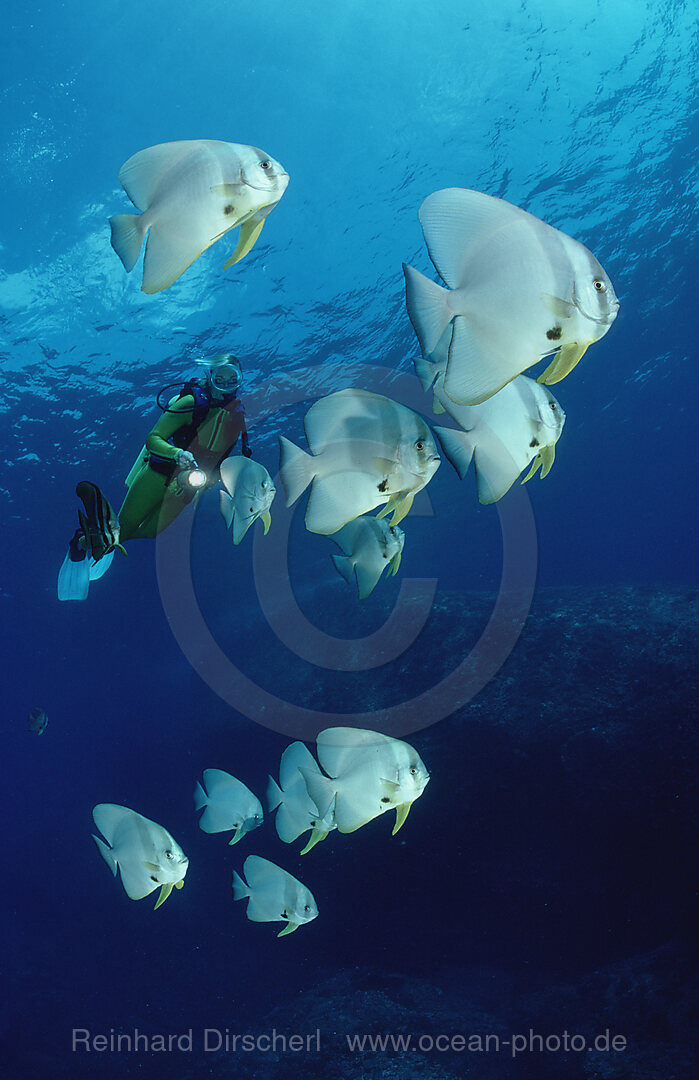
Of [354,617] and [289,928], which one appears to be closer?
[289,928]

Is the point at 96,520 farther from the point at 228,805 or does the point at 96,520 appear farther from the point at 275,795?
the point at 228,805

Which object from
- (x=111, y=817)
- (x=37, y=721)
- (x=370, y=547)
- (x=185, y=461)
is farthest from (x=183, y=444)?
(x=37, y=721)

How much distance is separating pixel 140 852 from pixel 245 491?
2925mm

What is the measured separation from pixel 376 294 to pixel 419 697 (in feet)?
45.8

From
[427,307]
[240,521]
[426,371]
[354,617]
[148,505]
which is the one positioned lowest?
[427,307]

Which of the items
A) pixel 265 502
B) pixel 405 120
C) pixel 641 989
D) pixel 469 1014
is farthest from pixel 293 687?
pixel 405 120

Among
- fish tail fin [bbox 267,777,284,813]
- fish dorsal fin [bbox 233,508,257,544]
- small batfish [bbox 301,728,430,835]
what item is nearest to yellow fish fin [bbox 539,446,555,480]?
small batfish [bbox 301,728,430,835]

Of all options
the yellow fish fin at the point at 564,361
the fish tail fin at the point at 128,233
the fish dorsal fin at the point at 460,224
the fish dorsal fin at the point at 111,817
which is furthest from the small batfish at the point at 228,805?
the fish dorsal fin at the point at 460,224

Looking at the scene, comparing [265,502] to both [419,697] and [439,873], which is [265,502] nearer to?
[419,697]

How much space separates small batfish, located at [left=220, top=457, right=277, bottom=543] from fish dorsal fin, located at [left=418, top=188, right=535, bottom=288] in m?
2.85

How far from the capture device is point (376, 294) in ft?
61.7

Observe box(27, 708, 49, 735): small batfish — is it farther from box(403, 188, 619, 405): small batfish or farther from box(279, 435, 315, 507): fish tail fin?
box(403, 188, 619, 405): small batfish

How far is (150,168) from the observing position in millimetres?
2229

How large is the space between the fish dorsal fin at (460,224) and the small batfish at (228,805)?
16.9ft
